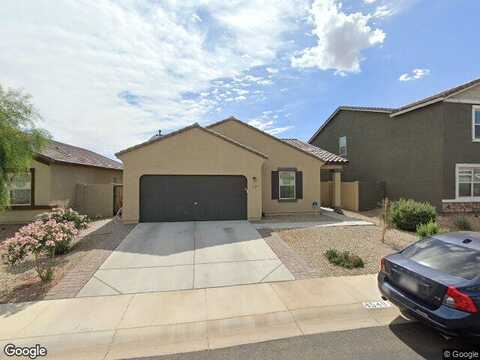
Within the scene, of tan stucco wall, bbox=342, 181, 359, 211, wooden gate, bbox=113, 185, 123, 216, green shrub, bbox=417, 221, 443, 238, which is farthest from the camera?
tan stucco wall, bbox=342, 181, 359, 211

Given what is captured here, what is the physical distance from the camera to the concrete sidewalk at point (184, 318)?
3773mm

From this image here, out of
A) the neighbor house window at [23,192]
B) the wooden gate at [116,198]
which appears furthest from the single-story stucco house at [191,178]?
the neighbor house window at [23,192]

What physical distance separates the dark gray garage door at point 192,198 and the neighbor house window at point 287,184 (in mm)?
2817

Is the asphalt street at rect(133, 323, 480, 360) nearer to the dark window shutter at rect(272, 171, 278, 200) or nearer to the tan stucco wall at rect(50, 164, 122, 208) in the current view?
the dark window shutter at rect(272, 171, 278, 200)

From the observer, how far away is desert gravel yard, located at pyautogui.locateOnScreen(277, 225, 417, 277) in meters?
6.64

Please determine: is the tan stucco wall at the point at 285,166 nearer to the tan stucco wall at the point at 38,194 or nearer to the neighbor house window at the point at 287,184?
the neighbor house window at the point at 287,184

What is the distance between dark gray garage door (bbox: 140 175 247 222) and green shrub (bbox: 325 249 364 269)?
5916 millimetres

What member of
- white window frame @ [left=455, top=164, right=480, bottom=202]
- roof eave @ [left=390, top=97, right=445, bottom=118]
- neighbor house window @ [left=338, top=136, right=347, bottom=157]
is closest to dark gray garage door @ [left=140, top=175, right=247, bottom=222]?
roof eave @ [left=390, top=97, right=445, bottom=118]

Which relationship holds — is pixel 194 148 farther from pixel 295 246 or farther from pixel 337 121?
pixel 337 121

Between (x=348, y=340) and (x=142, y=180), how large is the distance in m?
10.4

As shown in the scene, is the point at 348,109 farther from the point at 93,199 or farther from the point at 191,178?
the point at 93,199

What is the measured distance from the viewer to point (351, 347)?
3625mm

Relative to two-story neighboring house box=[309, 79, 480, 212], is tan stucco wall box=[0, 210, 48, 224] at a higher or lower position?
lower

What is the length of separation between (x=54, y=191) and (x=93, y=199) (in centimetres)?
205
